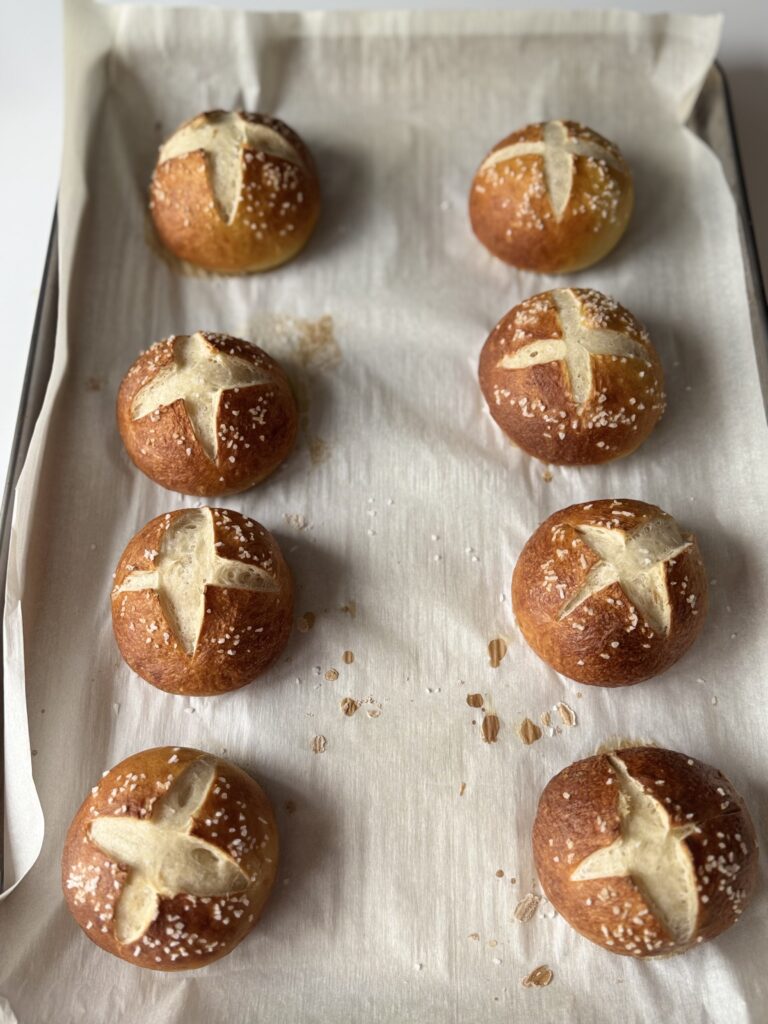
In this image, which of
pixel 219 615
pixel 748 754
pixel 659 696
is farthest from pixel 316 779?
pixel 748 754

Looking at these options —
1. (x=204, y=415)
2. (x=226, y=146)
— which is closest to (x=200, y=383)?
(x=204, y=415)

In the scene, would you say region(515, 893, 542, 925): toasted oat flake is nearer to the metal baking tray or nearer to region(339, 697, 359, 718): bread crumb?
region(339, 697, 359, 718): bread crumb

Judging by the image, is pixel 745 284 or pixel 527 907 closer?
pixel 527 907

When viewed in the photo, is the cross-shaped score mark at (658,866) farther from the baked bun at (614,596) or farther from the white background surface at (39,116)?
the white background surface at (39,116)

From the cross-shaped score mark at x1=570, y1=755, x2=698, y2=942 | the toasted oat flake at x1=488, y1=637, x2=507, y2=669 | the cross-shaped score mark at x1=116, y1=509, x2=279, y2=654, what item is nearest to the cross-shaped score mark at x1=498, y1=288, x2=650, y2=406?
the toasted oat flake at x1=488, y1=637, x2=507, y2=669

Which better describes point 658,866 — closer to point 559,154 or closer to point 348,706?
point 348,706

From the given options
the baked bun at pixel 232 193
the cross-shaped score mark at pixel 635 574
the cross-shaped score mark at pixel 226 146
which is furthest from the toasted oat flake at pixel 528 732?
the cross-shaped score mark at pixel 226 146

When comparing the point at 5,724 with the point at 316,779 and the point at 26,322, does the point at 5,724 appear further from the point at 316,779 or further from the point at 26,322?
the point at 26,322
